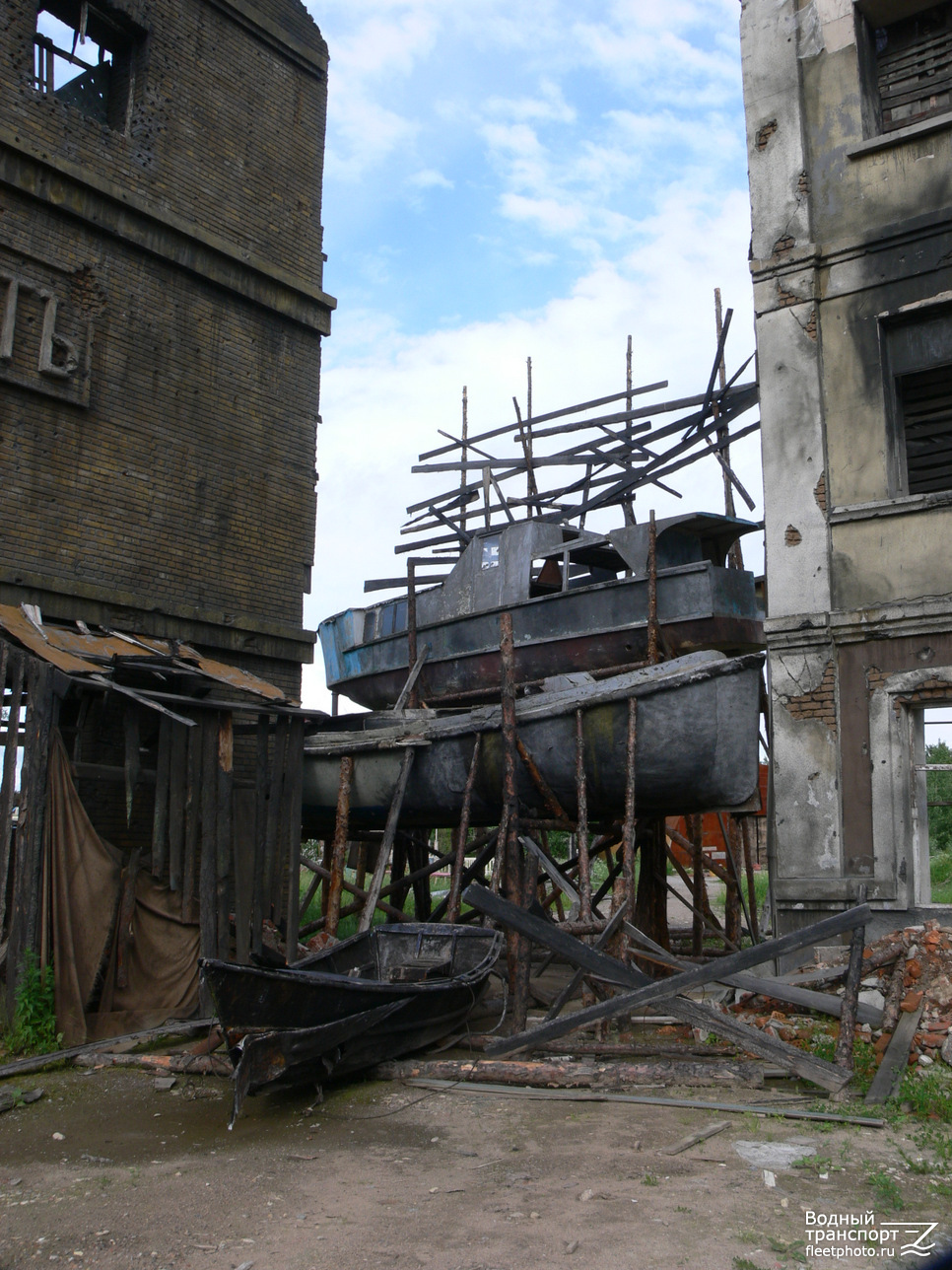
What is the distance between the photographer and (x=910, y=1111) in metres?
Result: 6.72

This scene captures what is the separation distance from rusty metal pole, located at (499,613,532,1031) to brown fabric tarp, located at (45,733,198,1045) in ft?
10.7

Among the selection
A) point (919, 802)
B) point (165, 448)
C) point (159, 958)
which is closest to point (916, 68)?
point (919, 802)

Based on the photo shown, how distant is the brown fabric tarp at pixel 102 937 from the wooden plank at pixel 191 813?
0.13 meters

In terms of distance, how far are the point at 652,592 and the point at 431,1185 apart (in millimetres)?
8220

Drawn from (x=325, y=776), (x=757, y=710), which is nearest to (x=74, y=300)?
(x=325, y=776)

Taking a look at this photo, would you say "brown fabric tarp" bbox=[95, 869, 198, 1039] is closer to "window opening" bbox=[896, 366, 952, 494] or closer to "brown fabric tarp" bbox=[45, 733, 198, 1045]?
"brown fabric tarp" bbox=[45, 733, 198, 1045]

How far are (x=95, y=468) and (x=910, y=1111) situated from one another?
34.1 feet

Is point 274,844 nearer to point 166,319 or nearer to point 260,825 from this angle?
point 260,825

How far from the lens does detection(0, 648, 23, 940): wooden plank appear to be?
961cm

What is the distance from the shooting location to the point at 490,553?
50.8ft

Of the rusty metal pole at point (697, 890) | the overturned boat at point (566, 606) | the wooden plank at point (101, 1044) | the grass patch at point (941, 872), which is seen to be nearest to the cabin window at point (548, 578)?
the overturned boat at point (566, 606)

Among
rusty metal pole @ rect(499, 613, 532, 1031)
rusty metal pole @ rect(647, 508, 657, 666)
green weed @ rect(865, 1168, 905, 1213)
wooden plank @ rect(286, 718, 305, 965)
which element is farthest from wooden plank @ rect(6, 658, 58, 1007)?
green weed @ rect(865, 1168, 905, 1213)

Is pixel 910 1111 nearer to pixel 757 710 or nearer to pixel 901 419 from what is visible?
pixel 757 710

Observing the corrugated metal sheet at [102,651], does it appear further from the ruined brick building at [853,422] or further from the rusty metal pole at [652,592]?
the ruined brick building at [853,422]
